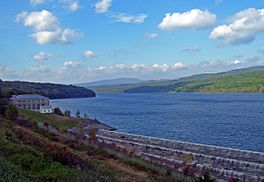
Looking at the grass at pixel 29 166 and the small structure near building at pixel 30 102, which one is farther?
the small structure near building at pixel 30 102

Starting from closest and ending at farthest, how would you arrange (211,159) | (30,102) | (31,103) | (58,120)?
(211,159) < (58,120) < (31,103) < (30,102)

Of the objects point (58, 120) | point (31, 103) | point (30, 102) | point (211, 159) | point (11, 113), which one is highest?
point (11, 113)

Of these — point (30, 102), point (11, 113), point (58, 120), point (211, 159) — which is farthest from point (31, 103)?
point (211, 159)

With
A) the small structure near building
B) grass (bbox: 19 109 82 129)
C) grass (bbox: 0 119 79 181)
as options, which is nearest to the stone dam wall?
grass (bbox: 0 119 79 181)

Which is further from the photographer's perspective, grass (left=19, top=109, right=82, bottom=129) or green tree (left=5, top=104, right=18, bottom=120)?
grass (left=19, top=109, right=82, bottom=129)

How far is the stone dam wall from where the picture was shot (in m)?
29.6

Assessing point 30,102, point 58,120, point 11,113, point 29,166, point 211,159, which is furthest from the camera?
point 30,102

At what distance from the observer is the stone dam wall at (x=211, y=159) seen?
29.6 meters

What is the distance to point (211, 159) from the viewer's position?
35.1 meters

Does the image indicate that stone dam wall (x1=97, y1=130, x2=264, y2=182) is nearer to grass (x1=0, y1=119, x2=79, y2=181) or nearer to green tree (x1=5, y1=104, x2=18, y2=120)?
green tree (x1=5, y1=104, x2=18, y2=120)

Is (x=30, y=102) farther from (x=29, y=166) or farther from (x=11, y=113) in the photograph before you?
(x=29, y=166)

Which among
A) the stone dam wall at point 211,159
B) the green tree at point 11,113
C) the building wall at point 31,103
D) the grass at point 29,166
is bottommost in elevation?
the stone dam wall at point 211,159

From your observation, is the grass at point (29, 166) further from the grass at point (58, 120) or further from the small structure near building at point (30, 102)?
the small structure near building at point (30, 102)

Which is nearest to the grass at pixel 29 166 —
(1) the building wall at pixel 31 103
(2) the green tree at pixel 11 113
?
(2) the green tree at pixel 11 113
